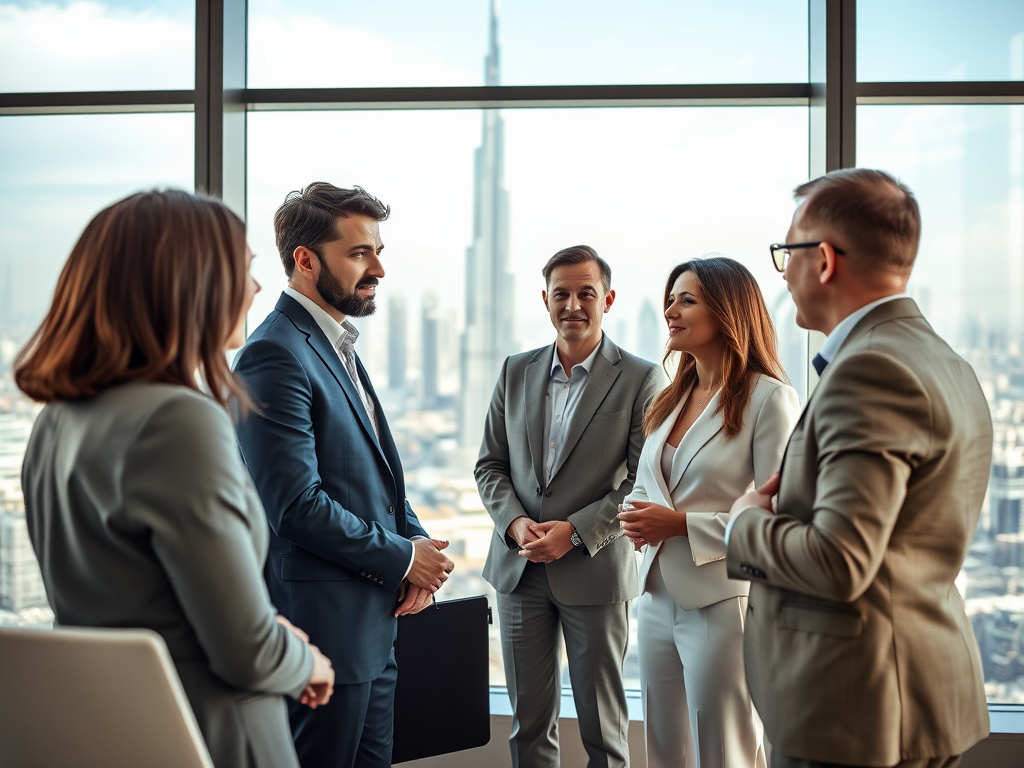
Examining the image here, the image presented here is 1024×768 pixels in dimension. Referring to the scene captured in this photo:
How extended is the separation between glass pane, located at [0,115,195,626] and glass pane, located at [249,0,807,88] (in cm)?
55

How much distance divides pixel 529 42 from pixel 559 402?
5.04 ft

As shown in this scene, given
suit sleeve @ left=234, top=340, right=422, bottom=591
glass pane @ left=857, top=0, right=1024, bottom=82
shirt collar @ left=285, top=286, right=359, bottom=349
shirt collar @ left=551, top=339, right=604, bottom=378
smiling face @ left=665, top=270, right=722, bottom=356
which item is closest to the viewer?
suit sleeve @ left=234, top=340, right=422, bottom=591

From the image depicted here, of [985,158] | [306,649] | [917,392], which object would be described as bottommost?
[306,649]

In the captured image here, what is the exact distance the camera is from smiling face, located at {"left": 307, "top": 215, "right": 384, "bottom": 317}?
2359 millimetres

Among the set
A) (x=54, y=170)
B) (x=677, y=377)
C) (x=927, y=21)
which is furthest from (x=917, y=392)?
(x=54, y=170)

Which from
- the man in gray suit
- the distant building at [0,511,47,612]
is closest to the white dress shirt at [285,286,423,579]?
the man in gray suit

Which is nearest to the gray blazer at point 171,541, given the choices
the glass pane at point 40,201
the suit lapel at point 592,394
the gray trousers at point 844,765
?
the gray trousers at point 844,765

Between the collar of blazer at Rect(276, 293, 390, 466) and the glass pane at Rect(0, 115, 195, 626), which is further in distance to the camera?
the glass pane at Rect(0, 115, 195, 626)

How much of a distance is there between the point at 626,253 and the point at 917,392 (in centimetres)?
208

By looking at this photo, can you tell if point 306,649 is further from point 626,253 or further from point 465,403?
point 626,253

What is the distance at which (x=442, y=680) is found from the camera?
8.32ft

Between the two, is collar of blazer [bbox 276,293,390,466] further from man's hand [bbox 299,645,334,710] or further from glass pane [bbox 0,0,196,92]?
glass pane [bbox 0,0,196,92]

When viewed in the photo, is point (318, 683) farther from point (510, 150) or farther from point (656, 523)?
point (510, 150)

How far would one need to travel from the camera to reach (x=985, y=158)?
3.13 m
